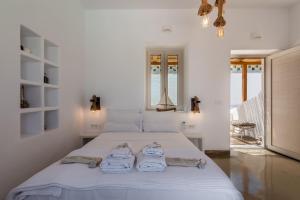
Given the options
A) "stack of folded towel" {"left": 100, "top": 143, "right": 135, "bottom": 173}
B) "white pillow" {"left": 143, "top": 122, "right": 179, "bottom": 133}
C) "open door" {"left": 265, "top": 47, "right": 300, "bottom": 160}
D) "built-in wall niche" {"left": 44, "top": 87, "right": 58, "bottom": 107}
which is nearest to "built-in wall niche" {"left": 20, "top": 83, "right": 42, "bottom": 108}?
"built-in wall niche" {"left": 44, "top": 87, "right": 58, "bottom": 107}

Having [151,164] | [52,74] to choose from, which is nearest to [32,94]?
[52,74]

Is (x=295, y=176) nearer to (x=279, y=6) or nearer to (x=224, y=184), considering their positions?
(x=224, y=184)

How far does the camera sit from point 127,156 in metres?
1.91

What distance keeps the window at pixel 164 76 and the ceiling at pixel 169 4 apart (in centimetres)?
85

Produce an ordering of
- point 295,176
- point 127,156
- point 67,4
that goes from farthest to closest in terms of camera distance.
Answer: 1. point 67,4
2. point 295,176
3. point 127,156

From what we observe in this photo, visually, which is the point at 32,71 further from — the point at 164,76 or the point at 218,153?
the point at 218,153

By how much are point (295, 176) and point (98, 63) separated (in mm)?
3663

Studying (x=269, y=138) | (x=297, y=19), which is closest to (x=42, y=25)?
(x=297, y=19)

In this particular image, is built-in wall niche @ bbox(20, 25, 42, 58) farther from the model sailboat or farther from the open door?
the open door

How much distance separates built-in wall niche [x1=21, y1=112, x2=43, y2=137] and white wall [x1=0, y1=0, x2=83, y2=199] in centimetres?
12

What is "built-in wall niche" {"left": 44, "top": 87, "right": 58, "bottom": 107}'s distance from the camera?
3216 millimetres

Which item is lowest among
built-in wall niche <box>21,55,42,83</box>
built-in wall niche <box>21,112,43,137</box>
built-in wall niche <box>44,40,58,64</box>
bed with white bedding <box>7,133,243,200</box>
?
bed with white bedding <box>7,133,243,200</box>

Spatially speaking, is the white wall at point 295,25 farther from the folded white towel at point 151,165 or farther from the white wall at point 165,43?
the folded white towel at point 151,165

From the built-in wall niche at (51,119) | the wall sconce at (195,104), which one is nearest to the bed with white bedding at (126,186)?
the built-in wall niche at (51,119)
